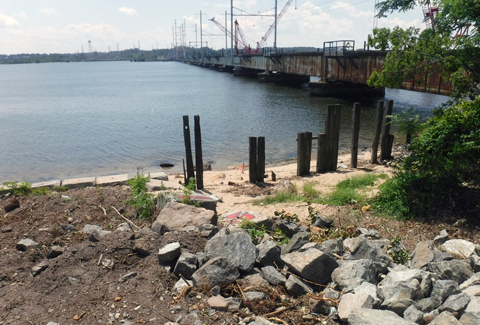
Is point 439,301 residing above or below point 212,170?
above

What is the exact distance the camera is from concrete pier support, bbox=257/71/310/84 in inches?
2476

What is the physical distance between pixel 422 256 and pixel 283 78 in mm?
60103

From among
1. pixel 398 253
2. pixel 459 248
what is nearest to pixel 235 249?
pixel 398 253

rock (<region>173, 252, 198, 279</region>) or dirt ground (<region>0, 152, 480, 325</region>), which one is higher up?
rock (<region>173, 252, 198, 279</region>)

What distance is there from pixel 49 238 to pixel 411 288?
533 cm

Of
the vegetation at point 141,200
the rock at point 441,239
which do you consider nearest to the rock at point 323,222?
the rock at point 441,239

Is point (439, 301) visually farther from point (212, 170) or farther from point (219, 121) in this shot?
point (219, 121)

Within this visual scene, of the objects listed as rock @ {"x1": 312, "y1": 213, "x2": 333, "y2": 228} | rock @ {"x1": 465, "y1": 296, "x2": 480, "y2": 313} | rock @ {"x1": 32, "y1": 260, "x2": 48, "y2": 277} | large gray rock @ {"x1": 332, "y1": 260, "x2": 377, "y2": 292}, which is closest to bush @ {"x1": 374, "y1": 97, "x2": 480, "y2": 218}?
rock @ {"x1": 312, "y1": 213, "x2": 333, "y2": 228}

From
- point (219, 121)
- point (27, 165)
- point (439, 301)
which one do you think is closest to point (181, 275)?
point (439, 301)

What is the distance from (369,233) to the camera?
711 centimetres

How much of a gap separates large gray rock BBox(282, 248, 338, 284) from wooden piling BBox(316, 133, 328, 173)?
25.7 feet

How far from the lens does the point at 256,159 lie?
41.1 feet

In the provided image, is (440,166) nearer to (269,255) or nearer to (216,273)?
(269,255)

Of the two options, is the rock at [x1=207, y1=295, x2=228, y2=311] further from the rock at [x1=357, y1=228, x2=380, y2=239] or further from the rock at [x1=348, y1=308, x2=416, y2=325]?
the rock at [x1=357, y1=228, x2=380, y2=239]
